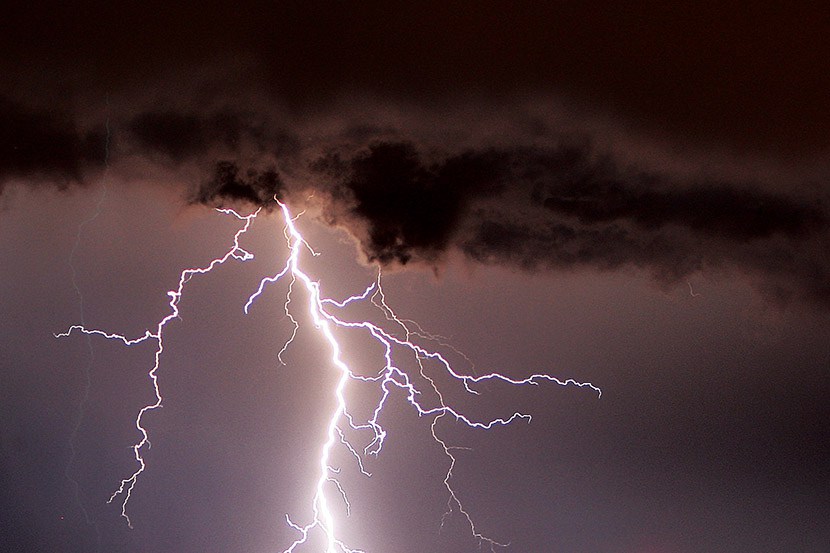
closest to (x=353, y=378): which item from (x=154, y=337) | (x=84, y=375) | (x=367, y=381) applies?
(x=367, y=381)

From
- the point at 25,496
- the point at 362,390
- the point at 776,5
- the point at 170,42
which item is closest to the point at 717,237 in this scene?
the point at 776,5

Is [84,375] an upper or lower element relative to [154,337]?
lower

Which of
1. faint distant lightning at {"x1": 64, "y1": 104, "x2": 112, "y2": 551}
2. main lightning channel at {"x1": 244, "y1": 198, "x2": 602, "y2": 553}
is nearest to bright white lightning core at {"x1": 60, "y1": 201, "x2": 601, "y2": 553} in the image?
main lightning channel at {"x1": 244, "y1": 198, "x2": 602, "y2": 553}

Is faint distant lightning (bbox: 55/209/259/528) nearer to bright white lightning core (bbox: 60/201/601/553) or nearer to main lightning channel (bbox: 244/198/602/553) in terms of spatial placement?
bright white lightning core (bbox: 60/201/601/553)

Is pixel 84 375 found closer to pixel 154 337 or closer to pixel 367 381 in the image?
pixel 154 337

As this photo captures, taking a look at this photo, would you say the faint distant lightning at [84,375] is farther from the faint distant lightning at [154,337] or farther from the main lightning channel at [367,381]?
the main lightning channel at [367,381]

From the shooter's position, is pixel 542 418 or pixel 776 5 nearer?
pixel 776 5

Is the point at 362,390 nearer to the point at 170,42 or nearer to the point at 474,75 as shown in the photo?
the point at 474,75
